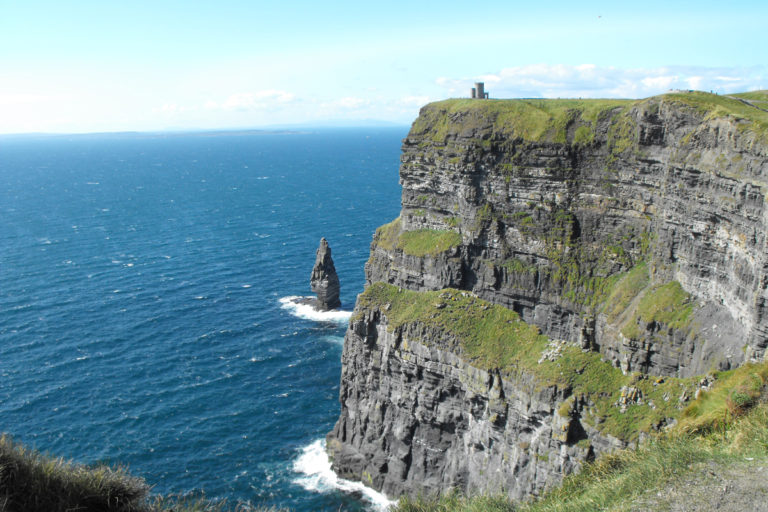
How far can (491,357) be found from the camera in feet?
173

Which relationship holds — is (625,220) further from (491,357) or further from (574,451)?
(574,451)

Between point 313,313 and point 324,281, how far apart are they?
5536mm

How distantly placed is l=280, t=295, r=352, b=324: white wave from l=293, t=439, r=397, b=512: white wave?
109 feet

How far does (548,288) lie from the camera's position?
60.6 metres

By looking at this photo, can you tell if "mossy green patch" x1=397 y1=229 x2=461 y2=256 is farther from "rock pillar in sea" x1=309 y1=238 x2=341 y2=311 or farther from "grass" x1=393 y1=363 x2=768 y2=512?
"grass" x1=393 y1=363 x2=768 y2=512

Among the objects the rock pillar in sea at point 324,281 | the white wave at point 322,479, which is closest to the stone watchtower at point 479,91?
the rock pillar in sea at point 324,281

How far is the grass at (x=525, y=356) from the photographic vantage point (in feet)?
141

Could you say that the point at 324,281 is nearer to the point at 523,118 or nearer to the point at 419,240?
the point at 419,240

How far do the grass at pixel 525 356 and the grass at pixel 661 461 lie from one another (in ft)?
24.4

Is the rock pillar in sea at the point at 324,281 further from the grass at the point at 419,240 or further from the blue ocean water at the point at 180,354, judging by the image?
the grass at the point at 419,240

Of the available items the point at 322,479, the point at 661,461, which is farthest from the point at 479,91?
the point at 661,461

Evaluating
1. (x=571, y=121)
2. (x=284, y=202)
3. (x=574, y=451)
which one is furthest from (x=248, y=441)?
(x=284, y=202)

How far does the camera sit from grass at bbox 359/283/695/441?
4295 cm

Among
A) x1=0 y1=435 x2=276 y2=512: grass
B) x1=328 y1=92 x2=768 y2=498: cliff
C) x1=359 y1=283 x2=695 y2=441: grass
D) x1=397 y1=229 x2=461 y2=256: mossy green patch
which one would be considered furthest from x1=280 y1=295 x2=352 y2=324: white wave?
x1=0 y1=435 x2=276 y2=512: grass
